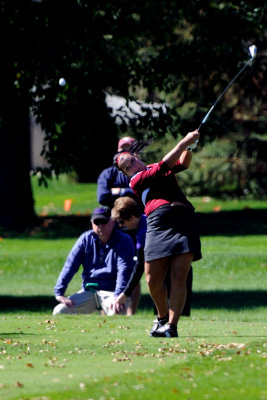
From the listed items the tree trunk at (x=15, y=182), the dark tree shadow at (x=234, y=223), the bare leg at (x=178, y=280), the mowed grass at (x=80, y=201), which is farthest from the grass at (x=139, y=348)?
the mowed grass at (x=80, y=201)

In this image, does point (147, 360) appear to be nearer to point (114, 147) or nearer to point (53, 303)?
point (53, 303)

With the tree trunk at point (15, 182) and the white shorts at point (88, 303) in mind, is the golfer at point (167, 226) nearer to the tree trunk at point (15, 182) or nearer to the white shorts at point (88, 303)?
the white shorts at point (88, 303)

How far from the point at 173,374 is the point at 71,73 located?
829cm

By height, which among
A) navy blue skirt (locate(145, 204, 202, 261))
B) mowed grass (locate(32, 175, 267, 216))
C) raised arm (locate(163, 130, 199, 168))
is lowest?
mowed grass (locate(32, 175, 267, 216))

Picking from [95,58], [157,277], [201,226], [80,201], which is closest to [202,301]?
[95,58]

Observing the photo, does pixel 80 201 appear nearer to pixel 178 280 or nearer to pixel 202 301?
pixel 202 301

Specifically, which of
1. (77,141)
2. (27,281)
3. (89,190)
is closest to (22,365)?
(77,141)

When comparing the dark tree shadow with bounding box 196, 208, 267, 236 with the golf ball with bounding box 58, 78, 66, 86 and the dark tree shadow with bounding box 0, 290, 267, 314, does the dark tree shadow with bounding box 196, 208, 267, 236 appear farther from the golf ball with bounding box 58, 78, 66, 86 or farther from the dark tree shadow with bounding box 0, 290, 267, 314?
the golf ball with bounding box 58, 78, 66, 86

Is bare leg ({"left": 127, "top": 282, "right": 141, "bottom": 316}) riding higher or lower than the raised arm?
lower

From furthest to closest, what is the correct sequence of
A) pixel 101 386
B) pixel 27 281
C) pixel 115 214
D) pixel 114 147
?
pixel 114 147 < pixel 27 281 < pixel 115 214 < pixel 101 386

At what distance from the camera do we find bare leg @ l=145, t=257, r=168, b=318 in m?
8.97

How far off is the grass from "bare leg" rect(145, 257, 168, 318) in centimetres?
39

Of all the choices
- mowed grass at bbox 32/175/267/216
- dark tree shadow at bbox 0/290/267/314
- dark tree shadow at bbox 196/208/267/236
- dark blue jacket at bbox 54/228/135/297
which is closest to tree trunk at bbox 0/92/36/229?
mowed grass at bbox 32/175/267/216

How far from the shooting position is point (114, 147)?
23.1m
